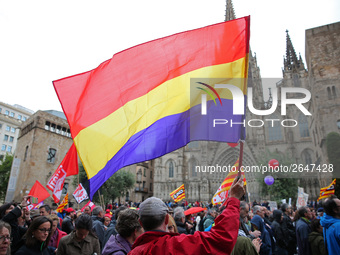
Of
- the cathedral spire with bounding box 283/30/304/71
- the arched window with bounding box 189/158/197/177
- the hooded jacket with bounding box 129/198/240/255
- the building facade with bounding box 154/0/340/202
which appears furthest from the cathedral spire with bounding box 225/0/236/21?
the hooded jacket with bounding box 129/198/240/255

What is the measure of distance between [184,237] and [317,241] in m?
3.22

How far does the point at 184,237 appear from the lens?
1549mm

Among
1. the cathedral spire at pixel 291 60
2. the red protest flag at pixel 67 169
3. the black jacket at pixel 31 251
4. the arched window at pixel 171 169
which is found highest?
the cathedral spire at pixel 291 60

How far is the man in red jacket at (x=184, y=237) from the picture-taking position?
1.51 metres

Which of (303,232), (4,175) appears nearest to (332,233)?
(303,232)

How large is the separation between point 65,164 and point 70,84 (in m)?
3.39

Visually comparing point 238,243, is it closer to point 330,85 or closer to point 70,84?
point 70,84

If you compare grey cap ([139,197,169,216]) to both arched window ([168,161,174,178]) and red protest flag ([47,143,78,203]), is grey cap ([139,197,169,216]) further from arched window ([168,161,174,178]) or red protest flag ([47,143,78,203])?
arched window ([168,161,174,178])

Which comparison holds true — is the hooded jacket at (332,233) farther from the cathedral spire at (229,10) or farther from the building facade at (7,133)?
the building facade at (7,133)

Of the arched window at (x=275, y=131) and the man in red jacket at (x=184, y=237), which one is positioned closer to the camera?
the man in red jacket at (x=184, y=237)

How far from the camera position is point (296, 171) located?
3212 centimetres

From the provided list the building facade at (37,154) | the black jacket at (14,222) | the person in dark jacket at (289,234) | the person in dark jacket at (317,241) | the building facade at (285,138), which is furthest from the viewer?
the building facade at (37,154)

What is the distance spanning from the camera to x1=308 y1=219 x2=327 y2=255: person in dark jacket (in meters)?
3.69

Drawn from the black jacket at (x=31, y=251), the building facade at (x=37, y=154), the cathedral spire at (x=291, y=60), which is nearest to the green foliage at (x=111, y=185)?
the building facade at (x=37, y=154)
